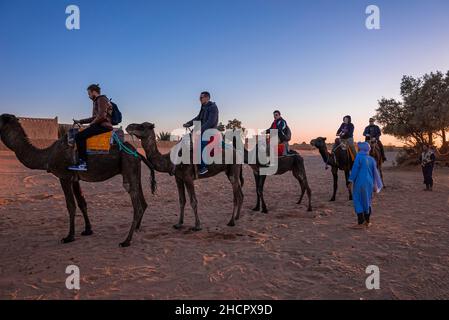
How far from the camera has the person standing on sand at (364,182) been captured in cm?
783

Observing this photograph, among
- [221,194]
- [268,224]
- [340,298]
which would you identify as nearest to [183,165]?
[268,224]

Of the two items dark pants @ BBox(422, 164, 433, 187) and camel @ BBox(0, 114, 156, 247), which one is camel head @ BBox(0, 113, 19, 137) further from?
dark pants @ BBox(422, 164, 433, 187)

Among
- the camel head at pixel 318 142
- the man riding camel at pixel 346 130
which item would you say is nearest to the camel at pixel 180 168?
the camel head at pixel 318 142

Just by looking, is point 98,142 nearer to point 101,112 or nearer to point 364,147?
point 101,112

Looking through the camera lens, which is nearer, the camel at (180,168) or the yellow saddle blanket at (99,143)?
the yellow saddle blanket at (99,143)

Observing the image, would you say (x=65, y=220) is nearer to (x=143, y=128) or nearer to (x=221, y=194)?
(x=143, y=128)

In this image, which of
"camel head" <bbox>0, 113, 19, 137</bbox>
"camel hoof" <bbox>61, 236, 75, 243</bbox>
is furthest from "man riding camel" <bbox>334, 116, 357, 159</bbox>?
"camel head" <bbox>0, 113, 19, 137</bbox>

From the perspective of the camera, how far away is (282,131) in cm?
1105

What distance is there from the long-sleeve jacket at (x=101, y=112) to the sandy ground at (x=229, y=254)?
249cm

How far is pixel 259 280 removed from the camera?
4664 millimetres

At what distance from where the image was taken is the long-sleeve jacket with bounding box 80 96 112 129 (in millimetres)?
6543

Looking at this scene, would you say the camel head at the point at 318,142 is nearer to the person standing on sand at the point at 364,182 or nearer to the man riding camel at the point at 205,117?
the person standing on sand at the point at 364,182

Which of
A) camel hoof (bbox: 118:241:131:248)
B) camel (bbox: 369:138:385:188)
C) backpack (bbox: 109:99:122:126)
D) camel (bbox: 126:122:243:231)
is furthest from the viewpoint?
camel (bbox: 369:138:385:188)

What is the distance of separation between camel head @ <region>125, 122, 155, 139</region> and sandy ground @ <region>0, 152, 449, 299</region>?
223 cm
